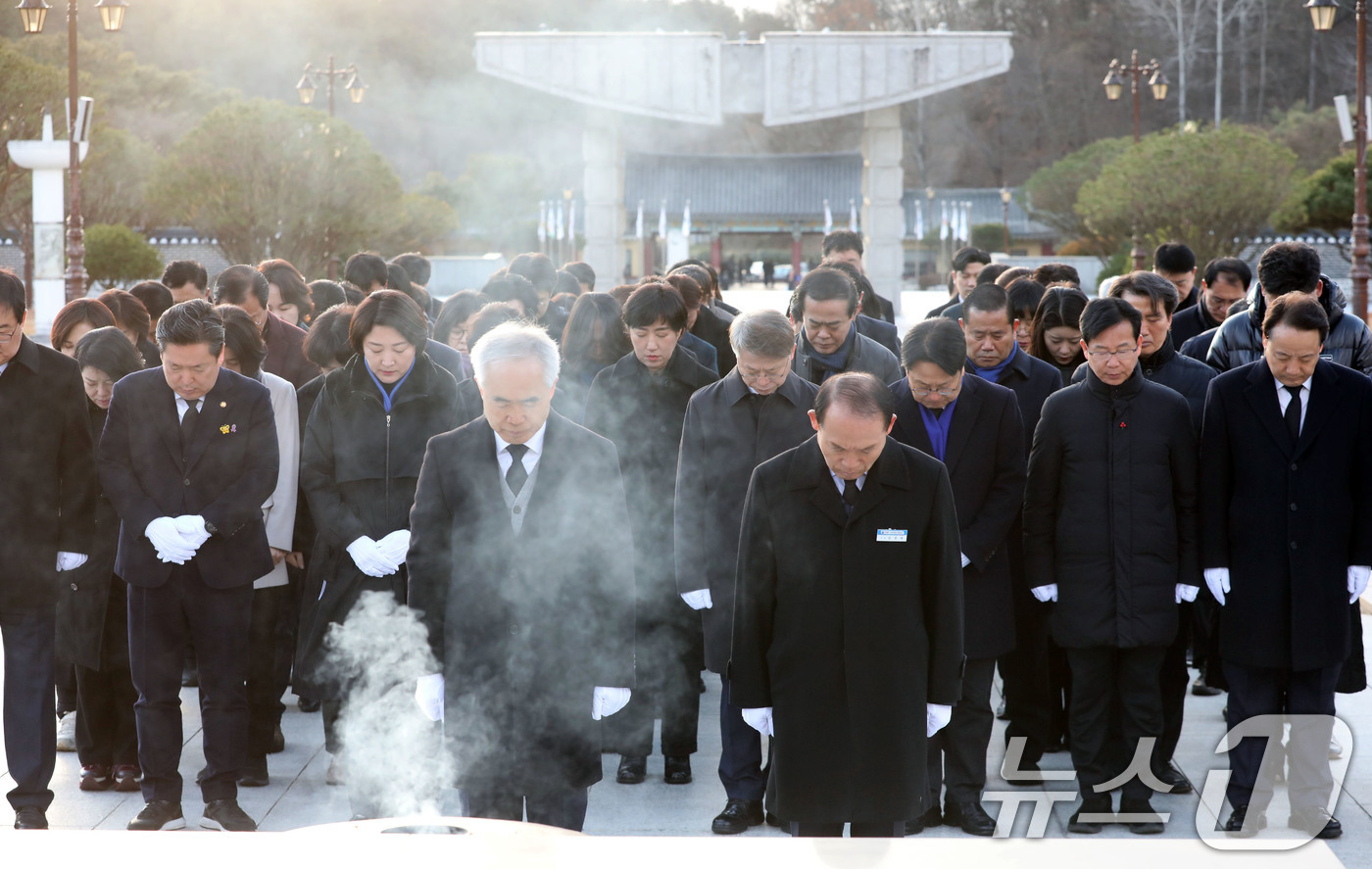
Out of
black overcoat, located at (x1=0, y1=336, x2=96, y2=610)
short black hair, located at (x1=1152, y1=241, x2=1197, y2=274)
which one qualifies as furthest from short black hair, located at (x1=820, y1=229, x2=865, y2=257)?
black overcoat, located at (x1=0, y1=336, x2=96, y2=610)

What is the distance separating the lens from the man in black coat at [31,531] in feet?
14.2

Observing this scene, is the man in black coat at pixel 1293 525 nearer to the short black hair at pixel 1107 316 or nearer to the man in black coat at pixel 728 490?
the short black hair at pixel 1107 316

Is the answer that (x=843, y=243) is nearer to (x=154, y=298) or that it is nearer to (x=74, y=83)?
(x=154, y=298)

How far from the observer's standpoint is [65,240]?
25.1 meters

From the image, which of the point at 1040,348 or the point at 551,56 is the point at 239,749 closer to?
the point at 1040,348

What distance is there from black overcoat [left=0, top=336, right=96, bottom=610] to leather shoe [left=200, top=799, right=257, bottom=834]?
895 mm

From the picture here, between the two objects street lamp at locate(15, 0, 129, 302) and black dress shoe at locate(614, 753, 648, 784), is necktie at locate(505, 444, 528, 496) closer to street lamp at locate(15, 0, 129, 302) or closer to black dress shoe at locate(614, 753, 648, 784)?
black dress shoe at locate(614, 753, 648, 784)

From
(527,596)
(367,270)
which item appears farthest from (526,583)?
(367,270)

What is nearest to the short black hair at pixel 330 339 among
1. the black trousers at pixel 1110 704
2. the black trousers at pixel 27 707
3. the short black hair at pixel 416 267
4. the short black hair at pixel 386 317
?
the short black hair at pixel 386 317

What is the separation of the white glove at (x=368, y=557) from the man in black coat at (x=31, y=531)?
982 millimetres

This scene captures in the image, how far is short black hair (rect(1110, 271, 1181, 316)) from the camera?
5.04m

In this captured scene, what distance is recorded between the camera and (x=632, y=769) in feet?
16.7

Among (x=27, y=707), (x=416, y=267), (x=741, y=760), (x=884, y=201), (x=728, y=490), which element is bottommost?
(x=741, y=760)

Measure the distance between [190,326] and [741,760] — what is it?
237cm
